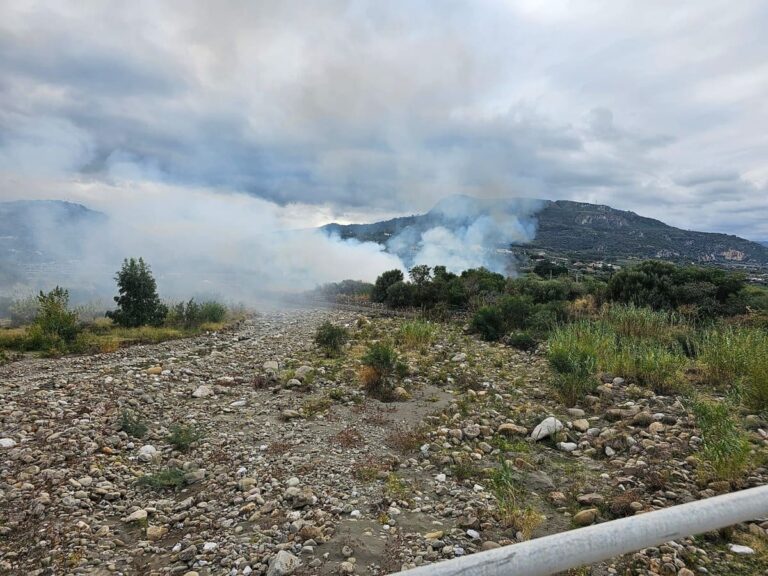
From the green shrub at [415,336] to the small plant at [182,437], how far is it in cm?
711

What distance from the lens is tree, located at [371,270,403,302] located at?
81.1ft

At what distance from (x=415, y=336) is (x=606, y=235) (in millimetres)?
109702

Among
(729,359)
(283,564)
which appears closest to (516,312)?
(729,359)

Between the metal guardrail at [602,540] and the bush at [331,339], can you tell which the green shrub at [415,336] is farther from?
the metal guardrail at [602,540]

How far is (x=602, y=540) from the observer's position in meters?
1.49

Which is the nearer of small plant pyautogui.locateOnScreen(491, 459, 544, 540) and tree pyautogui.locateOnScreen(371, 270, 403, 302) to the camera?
small plant pyautogui.locateOnScreen(491, 459, 544, 540)

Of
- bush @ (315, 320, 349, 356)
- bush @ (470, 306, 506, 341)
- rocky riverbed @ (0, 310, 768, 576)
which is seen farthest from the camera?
bush @ (470, 306, 506, 341)

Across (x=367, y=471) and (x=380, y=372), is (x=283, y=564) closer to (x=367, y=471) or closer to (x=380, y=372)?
(x=367, y=471)

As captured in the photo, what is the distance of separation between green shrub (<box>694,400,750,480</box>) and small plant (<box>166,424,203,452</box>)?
21.0 ft

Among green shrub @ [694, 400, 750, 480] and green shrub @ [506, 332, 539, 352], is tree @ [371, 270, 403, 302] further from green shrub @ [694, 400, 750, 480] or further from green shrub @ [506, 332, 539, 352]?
A: green shrub @ [694, 400, 750, 480]

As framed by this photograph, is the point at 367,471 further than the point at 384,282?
No

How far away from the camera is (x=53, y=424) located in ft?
21.4

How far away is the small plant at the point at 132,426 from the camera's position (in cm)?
641


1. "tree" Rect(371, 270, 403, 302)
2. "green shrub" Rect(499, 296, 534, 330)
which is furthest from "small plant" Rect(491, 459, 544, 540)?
"tree" Rect(371, 270, 403, 302)
